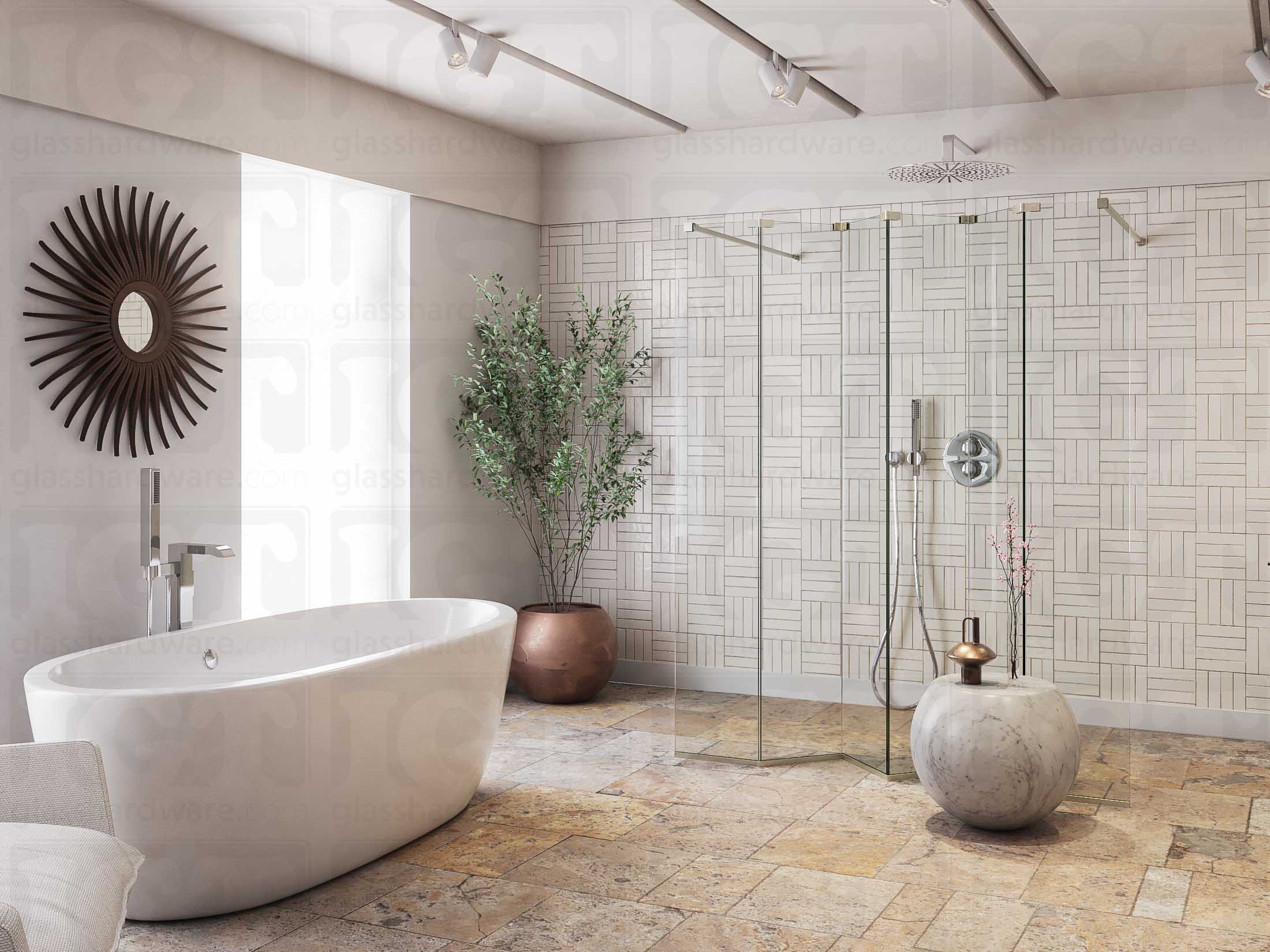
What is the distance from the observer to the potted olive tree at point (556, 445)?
517 cm

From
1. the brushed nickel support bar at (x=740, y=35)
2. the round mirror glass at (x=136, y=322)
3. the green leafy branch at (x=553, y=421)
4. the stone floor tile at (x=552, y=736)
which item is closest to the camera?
the round mirror glass at (x=136, y=322)

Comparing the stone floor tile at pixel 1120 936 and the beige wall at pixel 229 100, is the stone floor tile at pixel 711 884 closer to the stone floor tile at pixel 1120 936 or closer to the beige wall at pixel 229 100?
the stone floor tile at pixel 1120 936

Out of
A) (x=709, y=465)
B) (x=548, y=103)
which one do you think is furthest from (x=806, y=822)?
(x=548, y=103)

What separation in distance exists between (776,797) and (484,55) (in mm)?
2779

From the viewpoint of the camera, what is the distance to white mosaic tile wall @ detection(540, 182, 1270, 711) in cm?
373

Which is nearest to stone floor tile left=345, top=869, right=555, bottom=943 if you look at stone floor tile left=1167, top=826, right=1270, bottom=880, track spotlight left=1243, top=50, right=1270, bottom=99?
stone floor tile left=1167, top=826, right=1270, bottom=880

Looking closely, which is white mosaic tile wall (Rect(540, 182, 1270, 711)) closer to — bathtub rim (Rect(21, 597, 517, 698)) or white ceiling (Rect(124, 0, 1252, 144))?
white ceiling (Rect(124, 0, 1252, 144))

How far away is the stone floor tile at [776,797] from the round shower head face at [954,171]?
235cm

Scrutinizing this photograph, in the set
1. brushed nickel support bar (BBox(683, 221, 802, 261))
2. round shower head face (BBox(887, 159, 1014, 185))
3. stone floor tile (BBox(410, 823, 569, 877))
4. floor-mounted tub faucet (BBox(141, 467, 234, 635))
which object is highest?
round shower head face (BBox(887, 159, 1014, 185))

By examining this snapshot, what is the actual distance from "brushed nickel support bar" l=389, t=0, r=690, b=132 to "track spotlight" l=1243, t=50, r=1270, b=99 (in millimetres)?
2358

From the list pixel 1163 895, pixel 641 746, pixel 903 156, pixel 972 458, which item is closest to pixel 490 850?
pixel 641 746

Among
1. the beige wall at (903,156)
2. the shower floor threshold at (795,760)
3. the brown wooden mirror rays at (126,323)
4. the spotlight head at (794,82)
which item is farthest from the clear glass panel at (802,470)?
the brown wooden mirror rays at (126,323)

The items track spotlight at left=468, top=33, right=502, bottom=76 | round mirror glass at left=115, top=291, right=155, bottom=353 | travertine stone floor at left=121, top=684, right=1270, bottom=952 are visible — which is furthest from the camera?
track spotlight at left=468, top=33, right=502, bottom=76

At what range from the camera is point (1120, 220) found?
417cm
